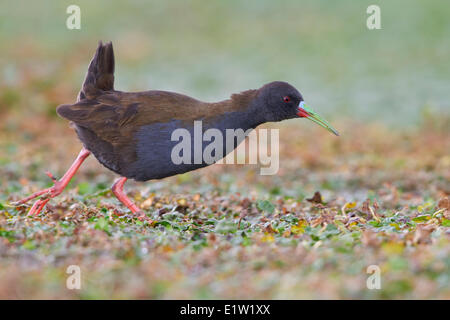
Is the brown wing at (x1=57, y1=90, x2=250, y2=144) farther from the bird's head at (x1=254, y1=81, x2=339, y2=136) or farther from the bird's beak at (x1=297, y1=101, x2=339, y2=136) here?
the bird's beak at (x1=297, y1=101, x2=339, y2=136)

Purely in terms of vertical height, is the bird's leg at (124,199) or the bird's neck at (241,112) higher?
the bird's neck at (241,112)

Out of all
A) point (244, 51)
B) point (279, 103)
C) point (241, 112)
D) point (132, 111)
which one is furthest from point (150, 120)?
point (244, 51)

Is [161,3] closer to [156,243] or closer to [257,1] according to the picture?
[257,1]

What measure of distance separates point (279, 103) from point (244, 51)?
1482 cm

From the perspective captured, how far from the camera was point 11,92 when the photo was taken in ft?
43.8

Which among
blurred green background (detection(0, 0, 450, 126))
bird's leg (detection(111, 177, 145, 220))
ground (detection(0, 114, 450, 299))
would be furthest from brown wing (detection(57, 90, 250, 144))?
blurred green background (detection(0, 0, 450, 126))

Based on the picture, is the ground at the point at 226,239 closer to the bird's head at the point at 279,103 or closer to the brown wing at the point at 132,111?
the brown wing at the point at 132,111

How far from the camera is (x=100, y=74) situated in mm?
7004

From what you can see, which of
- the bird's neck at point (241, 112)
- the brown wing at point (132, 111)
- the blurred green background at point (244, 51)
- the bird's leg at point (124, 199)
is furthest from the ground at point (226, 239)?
the blurred green background at point (244, 51)

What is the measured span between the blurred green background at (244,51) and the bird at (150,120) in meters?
6.92

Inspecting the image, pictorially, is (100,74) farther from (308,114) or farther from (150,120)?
(308,114)

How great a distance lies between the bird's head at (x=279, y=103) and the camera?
6.64 metres
